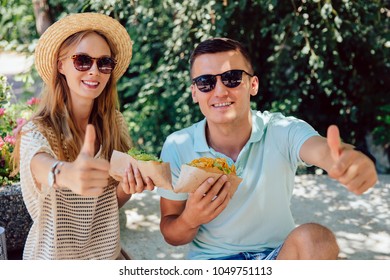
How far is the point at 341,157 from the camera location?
6.24 feet

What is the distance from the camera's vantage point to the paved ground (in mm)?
3975

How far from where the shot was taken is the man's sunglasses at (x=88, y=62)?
99.1 inches

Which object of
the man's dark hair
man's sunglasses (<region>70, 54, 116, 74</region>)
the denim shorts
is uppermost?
the man's dark hair

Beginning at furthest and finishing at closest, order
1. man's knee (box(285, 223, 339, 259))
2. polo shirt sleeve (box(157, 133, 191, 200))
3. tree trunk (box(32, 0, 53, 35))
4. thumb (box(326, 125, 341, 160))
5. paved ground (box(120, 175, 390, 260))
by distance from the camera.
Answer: tree trunk (box(32, 0, 53, 35)), paved ground (box(120, 175, 390, 260)), polo shirt sleeve (box(157, 133, 191, 200)), man's knee (box(285, 223, 339, 259)), thumb (box(326, 125, 341, 160))

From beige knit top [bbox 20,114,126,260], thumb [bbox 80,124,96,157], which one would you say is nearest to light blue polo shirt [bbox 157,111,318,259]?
beige knit top [bbox 20,114,126,260]

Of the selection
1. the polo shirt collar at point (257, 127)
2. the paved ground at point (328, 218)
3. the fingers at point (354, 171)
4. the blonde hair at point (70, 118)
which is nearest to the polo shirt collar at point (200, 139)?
the polo shirt collar at point (257, 127)

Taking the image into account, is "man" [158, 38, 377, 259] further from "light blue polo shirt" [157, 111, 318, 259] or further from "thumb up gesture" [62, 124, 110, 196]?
"thumb up gesture" [62, 124, 110, 196]

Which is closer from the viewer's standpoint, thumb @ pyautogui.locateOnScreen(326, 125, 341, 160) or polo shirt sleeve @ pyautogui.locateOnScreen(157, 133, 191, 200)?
thumb @ pyautogui.locateOnScreen(326, 125, 341, 160)

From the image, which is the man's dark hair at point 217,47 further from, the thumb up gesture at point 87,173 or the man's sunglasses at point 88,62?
the thumb up gesture at point 87,173

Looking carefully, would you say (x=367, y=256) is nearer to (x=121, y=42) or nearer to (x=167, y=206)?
(x=167, y=206)

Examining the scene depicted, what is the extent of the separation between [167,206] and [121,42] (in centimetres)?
101

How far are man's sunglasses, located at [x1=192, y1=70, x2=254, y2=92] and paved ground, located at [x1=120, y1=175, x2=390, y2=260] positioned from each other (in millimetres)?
1869

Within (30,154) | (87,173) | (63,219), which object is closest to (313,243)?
(87,173)

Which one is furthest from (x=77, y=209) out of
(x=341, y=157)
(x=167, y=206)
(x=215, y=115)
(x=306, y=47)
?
(x=306, y=47)
